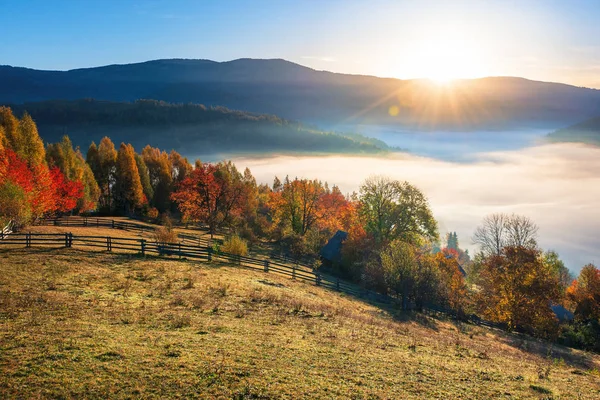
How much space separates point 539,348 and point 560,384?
15748 mm

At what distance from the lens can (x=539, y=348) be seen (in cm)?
2781

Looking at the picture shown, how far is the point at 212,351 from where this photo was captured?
13.6 metres

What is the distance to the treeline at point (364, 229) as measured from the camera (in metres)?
36.8

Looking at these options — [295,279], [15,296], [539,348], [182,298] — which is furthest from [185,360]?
[539,348]

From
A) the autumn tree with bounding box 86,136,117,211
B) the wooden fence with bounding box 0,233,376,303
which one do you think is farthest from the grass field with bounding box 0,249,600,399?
→ the autumn tree with bounding box 86,136,117,211

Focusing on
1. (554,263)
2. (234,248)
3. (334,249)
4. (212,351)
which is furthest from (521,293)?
(212,351)

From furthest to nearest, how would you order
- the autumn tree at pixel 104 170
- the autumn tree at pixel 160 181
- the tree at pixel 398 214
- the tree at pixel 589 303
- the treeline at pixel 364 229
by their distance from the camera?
the autumn tree at pixel 160 181, the autumn tree at pixel 104 170, the tree at pixel 398 214, the tree at pixel 589 303, the treeline at pixel 364 229

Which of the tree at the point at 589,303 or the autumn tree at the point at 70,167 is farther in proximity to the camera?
the autumn tree at the point at 70,167

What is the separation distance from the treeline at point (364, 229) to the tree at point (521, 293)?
99 mm

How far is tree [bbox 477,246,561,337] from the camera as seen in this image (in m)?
35.9

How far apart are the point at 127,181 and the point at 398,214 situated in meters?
58.1

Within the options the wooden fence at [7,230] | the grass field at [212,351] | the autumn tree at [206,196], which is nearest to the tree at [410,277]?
the grass field at [212,351]

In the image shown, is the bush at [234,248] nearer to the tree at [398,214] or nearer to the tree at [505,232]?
the tree at [398,214]

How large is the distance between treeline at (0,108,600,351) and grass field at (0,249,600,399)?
13305 mm
